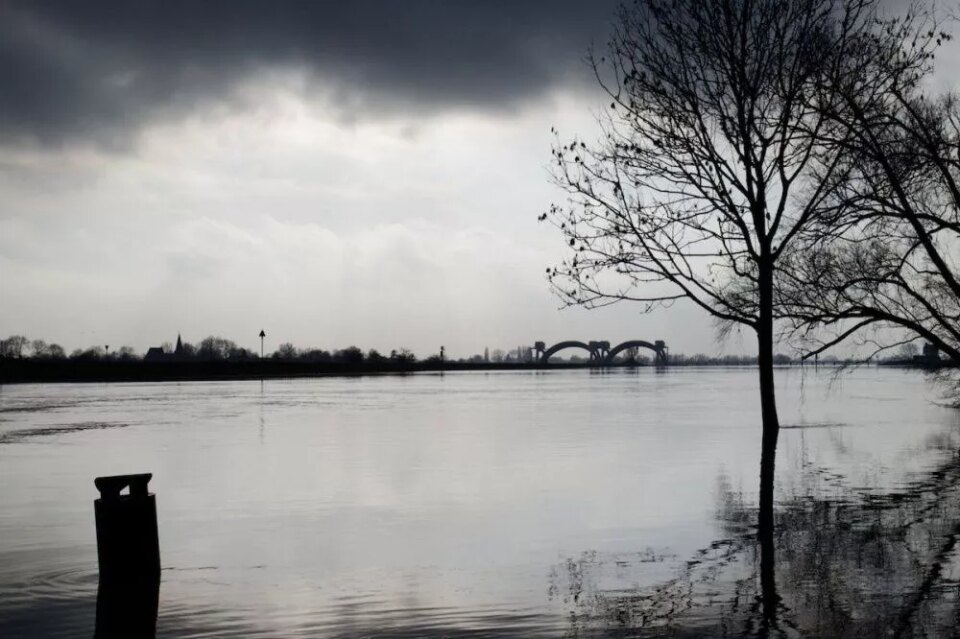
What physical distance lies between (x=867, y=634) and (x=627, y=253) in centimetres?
2305

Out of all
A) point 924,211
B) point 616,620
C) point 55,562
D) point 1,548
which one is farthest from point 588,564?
point 924,211

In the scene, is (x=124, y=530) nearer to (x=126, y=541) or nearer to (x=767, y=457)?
(x=126, y=541)

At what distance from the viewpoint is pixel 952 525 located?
1264 cm

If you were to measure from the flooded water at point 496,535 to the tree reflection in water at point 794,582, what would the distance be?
37 mm

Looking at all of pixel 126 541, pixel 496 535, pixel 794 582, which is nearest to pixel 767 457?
pixel 496 535

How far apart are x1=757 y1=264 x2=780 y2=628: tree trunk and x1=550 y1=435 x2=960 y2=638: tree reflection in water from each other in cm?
4

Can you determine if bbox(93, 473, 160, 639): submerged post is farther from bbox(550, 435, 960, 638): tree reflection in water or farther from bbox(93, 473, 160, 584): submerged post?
bbox(550, 435, 960, 638): tree reflection in water

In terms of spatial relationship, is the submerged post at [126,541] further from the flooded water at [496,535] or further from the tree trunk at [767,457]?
the tree trunk at [767,457]

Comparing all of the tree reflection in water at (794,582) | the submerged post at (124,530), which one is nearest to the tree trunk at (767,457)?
the tree reflection in water at (794,582)

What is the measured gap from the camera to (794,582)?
31.0 ft

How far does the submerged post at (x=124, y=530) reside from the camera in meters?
9.87

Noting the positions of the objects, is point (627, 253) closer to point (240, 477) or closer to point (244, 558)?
point (240, 477)

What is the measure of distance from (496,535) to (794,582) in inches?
181

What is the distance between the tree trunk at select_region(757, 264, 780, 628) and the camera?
907 centimetres
